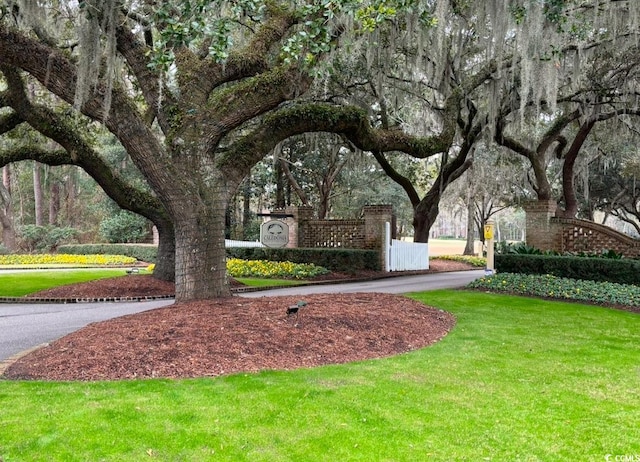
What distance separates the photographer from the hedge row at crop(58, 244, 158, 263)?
21609 millimetres

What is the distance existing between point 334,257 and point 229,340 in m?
11.0

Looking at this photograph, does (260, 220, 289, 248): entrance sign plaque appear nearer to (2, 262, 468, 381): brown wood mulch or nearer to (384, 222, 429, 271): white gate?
(384, 222, 429, 271): white gate

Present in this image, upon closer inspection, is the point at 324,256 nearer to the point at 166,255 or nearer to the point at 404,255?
the point at 404,255

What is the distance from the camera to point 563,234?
1324 centimetres

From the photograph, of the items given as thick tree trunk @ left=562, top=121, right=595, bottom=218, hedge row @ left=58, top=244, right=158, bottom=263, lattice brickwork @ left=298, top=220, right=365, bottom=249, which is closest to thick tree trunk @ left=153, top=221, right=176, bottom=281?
lattice brickwork @ left=298, top=220, right=365, bottom=249

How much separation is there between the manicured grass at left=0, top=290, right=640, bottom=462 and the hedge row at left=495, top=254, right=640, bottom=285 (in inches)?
257

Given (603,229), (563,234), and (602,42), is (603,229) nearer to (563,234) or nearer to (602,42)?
(563,234)

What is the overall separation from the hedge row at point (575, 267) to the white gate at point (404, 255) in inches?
179

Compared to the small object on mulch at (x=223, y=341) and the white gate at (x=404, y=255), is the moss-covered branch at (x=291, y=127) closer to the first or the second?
the small object on mulch at (x=223, y=341)

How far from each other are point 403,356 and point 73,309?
6.93 meters

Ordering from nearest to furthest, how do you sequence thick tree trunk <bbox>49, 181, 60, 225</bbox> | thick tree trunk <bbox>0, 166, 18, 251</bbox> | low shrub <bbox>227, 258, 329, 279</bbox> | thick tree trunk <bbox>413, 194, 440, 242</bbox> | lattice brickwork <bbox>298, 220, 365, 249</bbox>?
low shrub <bbox>227, 258, 329, 279</bbox> → lattice brickwork <bbox>298, 220, 365, 249</bbox> → thick tree trunk <bbox>413, 194, 440, 242</bbox> → thick tree trunk <bbox>0, 166, 18, 251</bbox> → thick tree trunk <bbox>49, 181, 60, 225</bbox>

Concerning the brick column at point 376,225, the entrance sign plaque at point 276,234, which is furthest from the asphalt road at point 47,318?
the entrance sign plaque at point 276,234

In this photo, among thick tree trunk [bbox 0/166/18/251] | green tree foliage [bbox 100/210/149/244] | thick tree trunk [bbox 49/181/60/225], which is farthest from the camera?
thick tree trunk [bbox 49/181/60/225]

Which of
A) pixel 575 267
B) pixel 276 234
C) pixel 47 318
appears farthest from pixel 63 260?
pixel 575 267
